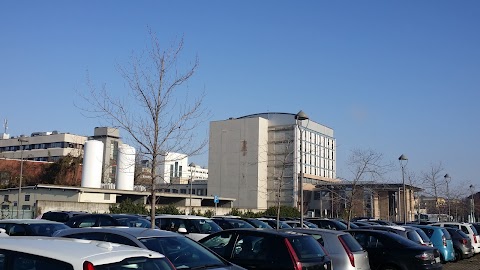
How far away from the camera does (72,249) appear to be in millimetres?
4820

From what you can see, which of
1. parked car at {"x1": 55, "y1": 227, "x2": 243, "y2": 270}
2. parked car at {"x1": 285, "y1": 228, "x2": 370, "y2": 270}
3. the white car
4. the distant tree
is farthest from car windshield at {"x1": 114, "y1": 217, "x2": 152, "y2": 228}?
the distant tree

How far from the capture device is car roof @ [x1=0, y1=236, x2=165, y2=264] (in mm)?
4609

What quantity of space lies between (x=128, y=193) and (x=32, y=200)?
31.9 ft

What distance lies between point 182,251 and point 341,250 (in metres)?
4.78

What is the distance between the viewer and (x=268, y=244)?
377 inches

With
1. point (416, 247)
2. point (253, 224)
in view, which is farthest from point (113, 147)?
point (416, 247)

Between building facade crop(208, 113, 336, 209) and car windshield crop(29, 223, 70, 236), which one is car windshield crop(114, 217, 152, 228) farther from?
building facade crop(208, 113, 336, 209)

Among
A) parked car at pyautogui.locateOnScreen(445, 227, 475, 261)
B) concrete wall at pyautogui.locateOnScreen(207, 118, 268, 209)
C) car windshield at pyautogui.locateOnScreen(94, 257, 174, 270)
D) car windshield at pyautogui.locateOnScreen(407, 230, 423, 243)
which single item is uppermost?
concrete wall at pyautogui.locateOnScreen(207, 118, 268, 209)

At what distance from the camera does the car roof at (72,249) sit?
461cm

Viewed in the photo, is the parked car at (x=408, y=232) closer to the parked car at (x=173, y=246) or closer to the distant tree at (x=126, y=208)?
the parked car at (x=173, y=246)

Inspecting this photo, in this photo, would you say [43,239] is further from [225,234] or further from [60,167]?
[60,167]

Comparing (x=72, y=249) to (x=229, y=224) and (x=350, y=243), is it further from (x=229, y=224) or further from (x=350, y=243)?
(x=229, y=224)

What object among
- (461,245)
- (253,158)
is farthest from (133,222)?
(253,158)

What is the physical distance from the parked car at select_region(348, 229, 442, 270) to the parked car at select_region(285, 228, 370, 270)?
248cm
